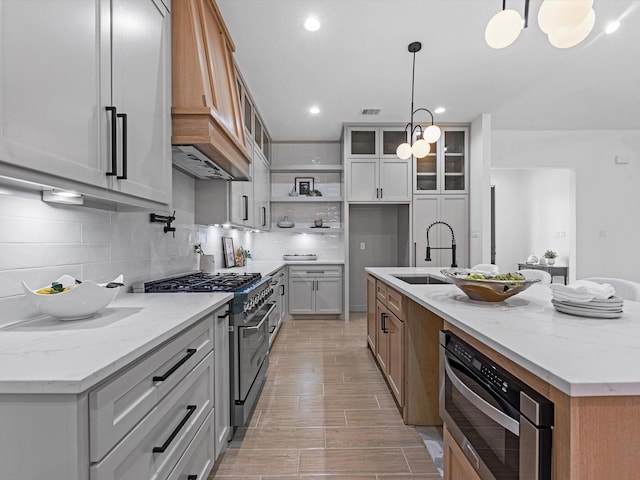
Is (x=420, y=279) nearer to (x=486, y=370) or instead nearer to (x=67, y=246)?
(x=486, y=370)

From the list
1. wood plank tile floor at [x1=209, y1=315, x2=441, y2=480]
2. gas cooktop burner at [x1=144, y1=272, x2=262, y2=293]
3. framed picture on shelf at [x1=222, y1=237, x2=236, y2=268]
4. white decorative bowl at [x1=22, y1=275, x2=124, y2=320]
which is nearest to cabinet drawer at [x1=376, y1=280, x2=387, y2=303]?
wood plank tile floor at [x1=209, y1=315, x2=441, y2=480]

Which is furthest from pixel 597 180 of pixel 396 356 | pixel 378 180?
pixel 396 356

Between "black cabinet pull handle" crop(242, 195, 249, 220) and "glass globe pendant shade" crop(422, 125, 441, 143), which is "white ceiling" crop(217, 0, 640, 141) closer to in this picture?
"glass globe pendant shade" crop(422, 125, 441, 143)

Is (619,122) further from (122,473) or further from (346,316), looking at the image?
(122,473)

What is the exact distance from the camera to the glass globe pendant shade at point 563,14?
4.03ft

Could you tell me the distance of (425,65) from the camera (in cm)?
326

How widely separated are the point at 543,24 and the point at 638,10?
2.16 m

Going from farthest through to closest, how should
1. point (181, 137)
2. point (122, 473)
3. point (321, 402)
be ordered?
1. point (321, 402)
2. point (181, 137)
3. point (122, 473)

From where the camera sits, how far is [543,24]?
133cm

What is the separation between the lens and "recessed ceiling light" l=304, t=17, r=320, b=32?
8.42 ft

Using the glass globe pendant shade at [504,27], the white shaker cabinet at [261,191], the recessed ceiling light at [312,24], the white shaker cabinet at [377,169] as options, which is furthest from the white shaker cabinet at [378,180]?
the glass globe pendant shade at [504,27]

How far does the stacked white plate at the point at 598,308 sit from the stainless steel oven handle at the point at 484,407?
0.52m

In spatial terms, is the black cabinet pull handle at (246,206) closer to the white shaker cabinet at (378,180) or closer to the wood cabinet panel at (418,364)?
the white shaker cabinet at (378,180)

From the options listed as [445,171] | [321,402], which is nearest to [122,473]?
[321,402]
